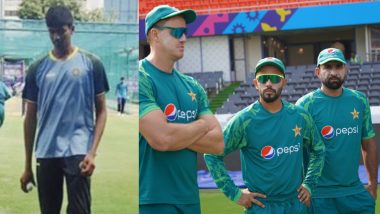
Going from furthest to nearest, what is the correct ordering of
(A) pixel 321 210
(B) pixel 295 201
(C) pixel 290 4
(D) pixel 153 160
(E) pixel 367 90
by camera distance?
1. (C) pixel 290 4
2. (E) pixel 367 90
3. (A) pixel 321 210
4. (B) pixel 295 201
5. (D) pixel 153 160

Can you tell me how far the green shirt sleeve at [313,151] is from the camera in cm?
332

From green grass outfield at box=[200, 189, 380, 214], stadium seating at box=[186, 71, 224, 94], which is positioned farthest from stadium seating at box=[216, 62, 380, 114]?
green grass outfield at box=[200, 189, 380, 214]

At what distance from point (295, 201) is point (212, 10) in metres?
15.2

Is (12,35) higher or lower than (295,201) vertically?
higher

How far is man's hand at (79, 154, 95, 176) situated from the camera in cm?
195

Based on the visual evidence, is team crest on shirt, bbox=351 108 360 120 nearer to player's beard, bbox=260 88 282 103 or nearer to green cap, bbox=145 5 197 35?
player's beard, bbox=260 88 282 103

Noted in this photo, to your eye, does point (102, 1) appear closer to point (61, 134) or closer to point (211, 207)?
point (61, 134)

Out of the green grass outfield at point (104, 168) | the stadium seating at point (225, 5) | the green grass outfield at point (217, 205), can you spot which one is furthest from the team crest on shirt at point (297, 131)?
the stadium seating at point (225, 5)

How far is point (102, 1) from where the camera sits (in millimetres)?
1953

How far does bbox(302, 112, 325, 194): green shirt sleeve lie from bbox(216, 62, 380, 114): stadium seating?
940 centimetres

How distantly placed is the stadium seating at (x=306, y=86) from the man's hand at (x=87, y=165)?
11.0 meters

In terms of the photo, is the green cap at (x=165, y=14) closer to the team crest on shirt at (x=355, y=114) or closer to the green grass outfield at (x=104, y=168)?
the green grass outfield at (x=104, y=168)

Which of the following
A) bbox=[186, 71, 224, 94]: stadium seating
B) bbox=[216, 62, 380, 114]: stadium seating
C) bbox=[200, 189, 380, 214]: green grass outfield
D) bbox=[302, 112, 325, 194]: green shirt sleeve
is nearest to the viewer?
bbox=[302, 112, 325, 194]: green shirt sleeve

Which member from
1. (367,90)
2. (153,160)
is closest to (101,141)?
(153,160)
